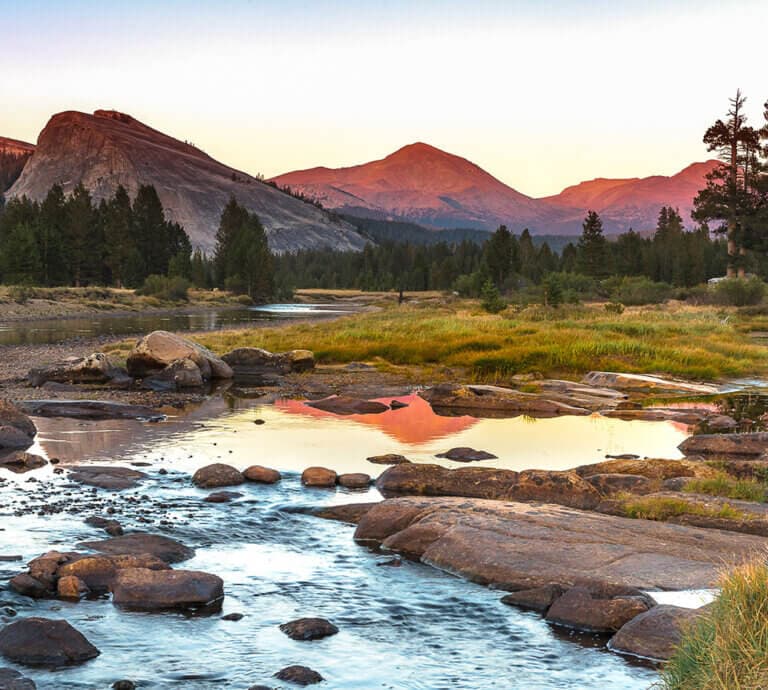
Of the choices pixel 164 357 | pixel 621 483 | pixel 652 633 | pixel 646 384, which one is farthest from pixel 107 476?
pixel 646 384

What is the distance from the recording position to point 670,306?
74.1 m

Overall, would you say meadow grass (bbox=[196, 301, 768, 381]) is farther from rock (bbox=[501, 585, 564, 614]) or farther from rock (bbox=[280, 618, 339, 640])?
rock (bbox=[280, 618, 339, 640])

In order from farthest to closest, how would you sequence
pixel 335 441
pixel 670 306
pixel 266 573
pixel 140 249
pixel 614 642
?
pixel 140 249 → pixel 670 306 → pixel 335 441 → pixel 266 573 → pixel 614 642

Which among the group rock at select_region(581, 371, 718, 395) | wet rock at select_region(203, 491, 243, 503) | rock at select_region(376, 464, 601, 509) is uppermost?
rock at select_region(581, 371, 718, 395)

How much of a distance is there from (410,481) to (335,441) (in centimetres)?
616

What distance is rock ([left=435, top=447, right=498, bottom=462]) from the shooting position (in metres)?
20.8

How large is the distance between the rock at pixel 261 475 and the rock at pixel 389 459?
286cm

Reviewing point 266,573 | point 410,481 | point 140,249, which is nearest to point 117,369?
point 410,481

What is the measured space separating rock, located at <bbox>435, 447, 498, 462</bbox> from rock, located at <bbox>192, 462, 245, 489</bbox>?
524cm

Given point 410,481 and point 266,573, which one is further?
point 410,481

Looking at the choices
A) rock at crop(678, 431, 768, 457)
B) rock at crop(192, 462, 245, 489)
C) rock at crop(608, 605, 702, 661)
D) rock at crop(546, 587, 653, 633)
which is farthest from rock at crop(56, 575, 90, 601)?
rock at crop(678, 431, 768, 457)

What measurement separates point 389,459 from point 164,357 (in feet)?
60.0

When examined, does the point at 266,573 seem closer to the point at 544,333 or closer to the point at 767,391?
the point at 767,391

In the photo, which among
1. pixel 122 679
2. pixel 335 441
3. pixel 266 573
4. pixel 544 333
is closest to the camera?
pixel 122 679
